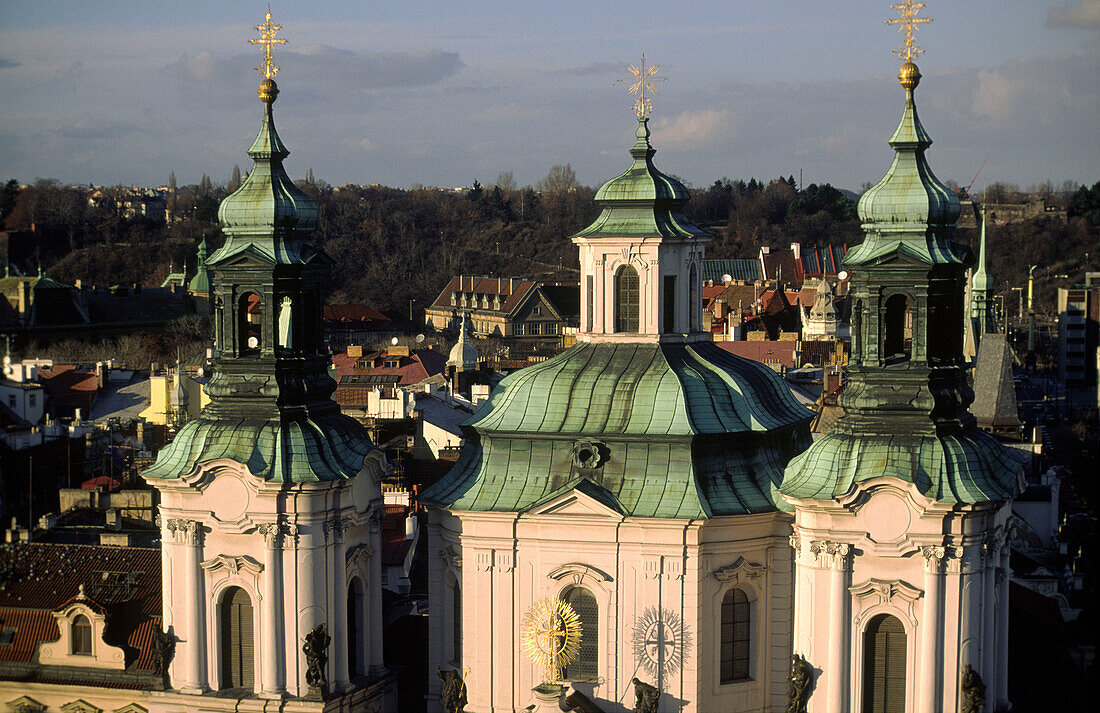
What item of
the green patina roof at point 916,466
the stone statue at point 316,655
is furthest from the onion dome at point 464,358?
the green patina roof at point 916,466

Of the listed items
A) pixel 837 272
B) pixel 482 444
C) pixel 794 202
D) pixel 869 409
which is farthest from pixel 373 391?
pixel 794 202

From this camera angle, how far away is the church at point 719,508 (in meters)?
35.1

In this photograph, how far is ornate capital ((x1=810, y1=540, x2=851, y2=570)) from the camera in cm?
3509

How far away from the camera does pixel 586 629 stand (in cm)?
3875

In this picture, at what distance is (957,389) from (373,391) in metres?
53.9

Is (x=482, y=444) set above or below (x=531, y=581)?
above

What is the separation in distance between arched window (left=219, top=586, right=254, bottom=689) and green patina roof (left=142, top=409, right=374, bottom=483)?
2.94 metres

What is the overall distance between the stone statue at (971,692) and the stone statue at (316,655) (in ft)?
43.6

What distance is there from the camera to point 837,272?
6270 inches

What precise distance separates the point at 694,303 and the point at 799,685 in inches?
412

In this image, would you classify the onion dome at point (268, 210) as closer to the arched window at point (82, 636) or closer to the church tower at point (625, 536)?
the church tower at point (625, 536)

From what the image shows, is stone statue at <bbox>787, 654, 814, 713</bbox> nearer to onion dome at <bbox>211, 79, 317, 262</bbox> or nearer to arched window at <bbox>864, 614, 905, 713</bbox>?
arched window at <bbox>864, 614, 905, 713</bbox>

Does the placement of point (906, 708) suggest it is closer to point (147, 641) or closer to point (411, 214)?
point (147, 641)

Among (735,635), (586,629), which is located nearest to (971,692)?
(735,635)
